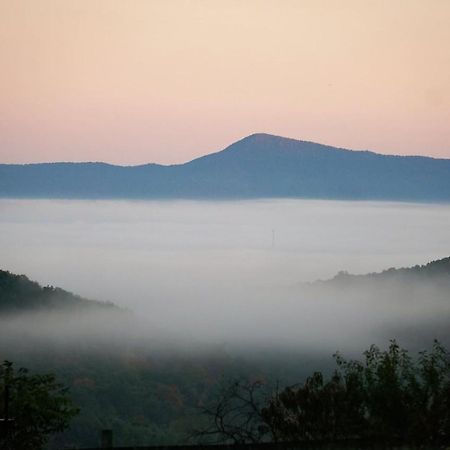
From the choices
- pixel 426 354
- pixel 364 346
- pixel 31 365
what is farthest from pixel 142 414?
pixel 426 354

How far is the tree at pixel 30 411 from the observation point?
78.0 ft

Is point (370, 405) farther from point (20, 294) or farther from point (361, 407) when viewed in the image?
point (20, 294)

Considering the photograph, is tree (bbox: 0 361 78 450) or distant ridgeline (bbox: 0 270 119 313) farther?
distant ridgeline (bbox: 0 270 119 313)

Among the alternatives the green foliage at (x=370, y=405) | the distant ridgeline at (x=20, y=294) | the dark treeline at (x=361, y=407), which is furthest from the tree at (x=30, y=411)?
the distant ridgeline at (x=20, y=294)

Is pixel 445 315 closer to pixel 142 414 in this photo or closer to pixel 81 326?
pixel 142 414

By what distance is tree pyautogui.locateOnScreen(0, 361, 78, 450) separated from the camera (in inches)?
936

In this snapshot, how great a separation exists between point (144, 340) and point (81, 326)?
513 inches

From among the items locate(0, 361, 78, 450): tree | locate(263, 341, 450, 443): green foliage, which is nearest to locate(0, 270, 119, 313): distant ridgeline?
locate(0, 361, 78, 450): tree

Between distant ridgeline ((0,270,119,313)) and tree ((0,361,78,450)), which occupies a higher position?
distant ridgeline ((0,270,119,313))

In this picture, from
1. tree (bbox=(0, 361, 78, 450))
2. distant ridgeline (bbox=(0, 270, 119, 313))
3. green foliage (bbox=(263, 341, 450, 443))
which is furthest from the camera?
distant ridgeline (bbox=(0, 270, 119, 313))

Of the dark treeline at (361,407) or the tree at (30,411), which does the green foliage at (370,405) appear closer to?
the dark treeline at (361,407)

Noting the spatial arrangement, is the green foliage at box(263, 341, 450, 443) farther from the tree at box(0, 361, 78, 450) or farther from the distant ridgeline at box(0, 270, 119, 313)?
the distant ridgeline at box(0, 270, 119, 313)

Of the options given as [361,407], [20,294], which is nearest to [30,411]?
[361,407]

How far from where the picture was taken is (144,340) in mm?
196500
